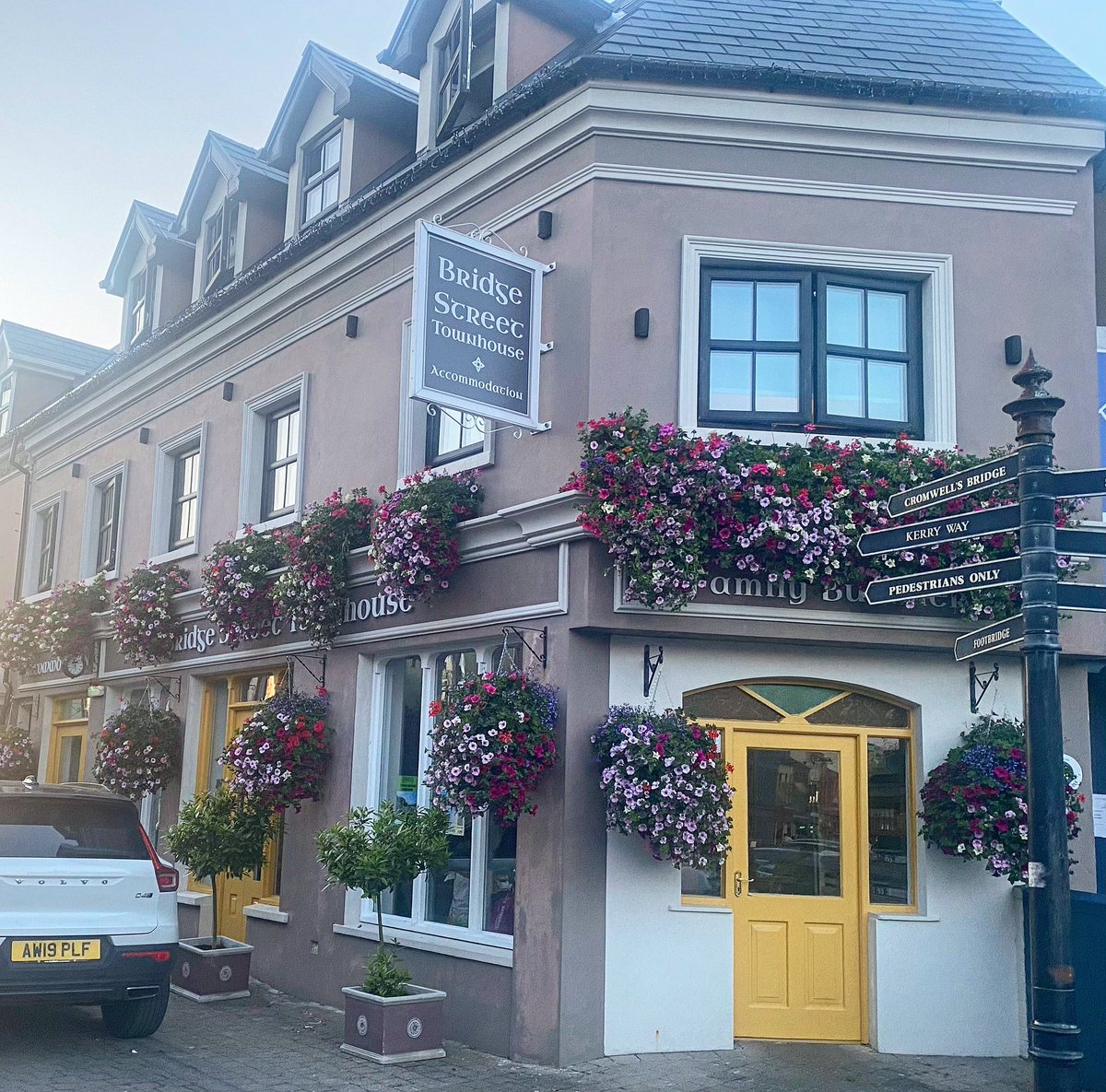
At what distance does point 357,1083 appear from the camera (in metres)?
8.10

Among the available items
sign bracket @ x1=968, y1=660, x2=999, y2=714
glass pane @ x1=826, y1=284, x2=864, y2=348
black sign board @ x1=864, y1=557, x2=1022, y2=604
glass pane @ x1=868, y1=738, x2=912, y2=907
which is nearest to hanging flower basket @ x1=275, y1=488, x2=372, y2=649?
glass pane @ x1=826, y1=284, x2=864, y2=348

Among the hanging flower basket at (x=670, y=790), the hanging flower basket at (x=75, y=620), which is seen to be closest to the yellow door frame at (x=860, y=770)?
the hanging flower basket at (x=670, y=790)

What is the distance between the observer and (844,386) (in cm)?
971

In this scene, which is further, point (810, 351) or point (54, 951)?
point (810, 351)

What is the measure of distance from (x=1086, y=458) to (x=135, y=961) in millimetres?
7829

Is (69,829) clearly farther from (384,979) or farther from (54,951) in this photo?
(384,979)

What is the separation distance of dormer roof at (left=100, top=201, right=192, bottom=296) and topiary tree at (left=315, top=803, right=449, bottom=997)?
36.4 feet

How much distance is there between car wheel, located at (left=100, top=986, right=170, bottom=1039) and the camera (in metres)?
9.09

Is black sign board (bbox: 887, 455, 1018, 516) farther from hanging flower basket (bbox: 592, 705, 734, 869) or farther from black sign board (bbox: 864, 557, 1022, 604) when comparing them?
hanging flower basket (bbox: 592, 705, 734, 869)

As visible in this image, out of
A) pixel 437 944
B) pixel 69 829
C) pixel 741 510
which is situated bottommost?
pixel 437 944

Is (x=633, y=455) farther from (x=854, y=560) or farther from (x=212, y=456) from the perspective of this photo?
(x=212, y=456)

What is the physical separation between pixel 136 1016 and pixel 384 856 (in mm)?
2118

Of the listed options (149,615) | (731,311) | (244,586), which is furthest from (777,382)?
(149,615)

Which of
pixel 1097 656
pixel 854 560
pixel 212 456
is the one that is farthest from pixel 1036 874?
pixel 212 456
